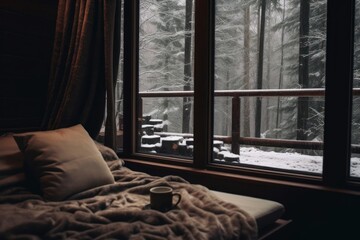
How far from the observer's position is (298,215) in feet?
6.42

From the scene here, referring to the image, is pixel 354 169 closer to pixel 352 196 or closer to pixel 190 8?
pixel 352 196

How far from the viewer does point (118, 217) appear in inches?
53.6

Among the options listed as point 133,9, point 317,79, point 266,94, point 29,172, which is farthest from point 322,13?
point 29,172

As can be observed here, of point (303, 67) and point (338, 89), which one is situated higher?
point (303, 67)

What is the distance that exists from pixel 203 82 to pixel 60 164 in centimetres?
113

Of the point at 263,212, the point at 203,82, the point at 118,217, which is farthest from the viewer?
the point at 203,82

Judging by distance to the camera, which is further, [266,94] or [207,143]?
[266,94]

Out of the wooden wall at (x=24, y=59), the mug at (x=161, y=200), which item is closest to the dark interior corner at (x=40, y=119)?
the wooden wall at (x=24, y=59)

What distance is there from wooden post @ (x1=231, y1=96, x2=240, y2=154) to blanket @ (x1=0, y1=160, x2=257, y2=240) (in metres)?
1.28

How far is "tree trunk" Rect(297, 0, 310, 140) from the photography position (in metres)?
2.52

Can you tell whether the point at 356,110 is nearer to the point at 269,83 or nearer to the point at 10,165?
the point at 269,83

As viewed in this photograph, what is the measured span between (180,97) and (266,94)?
0.76m

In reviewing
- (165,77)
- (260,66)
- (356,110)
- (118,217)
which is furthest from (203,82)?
(118,217)

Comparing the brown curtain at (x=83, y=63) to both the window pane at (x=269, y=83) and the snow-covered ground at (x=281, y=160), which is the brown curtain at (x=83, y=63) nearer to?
the window pane at (x=269, y=83)
